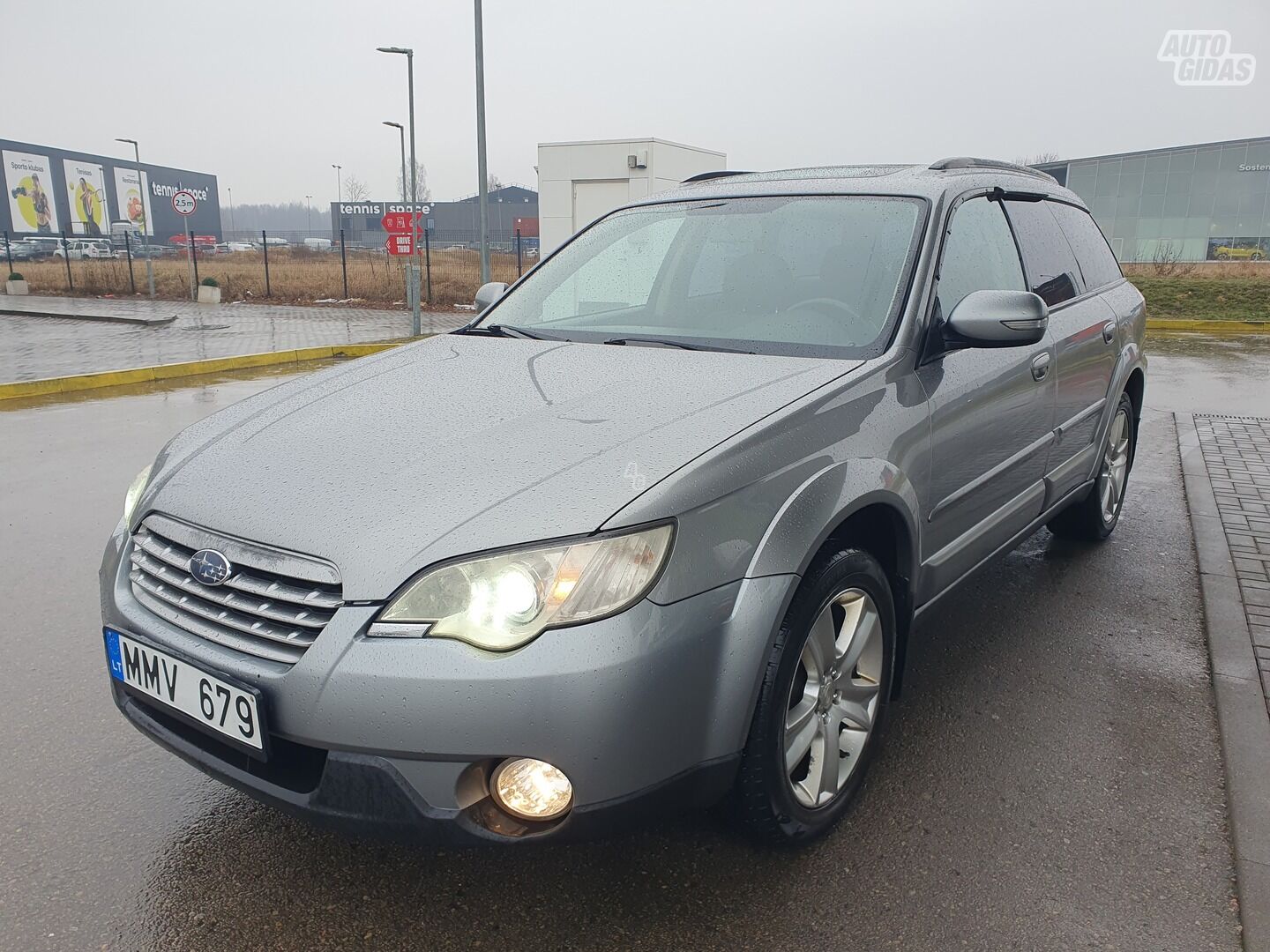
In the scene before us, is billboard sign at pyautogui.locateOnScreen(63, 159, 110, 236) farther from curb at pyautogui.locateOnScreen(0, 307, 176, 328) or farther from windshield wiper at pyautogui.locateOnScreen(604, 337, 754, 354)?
windshield wiper at pyautogui.locateOnScreen(604, 337, 754, 354)

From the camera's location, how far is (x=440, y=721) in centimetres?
178

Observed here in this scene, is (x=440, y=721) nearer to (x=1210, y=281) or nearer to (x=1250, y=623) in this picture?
(x=1250, y=623)

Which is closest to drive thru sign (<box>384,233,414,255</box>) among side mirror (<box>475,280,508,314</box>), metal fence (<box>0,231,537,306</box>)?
metal fence (<box>0,231,537,306</box>)

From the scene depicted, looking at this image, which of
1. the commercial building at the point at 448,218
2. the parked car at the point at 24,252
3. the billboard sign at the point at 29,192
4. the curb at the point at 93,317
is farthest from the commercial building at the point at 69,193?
the curb at the point at 93,317

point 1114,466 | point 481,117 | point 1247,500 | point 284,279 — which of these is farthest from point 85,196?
point 1247,500

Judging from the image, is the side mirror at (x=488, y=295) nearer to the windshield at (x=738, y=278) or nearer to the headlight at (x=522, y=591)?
the windshield at (x=738, y=278)

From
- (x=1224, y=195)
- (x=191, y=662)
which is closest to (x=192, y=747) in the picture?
(x=191, y=662)

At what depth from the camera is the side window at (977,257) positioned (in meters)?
3.06

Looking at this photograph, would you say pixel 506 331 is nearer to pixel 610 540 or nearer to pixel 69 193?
pixel 610 540

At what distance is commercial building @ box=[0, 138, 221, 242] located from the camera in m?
67.9

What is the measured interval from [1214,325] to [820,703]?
17.0 m

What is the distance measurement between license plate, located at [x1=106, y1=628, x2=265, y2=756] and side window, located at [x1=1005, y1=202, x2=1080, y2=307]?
314cm

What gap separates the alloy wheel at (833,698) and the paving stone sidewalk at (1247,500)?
1.65m

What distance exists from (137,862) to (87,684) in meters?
1.16
